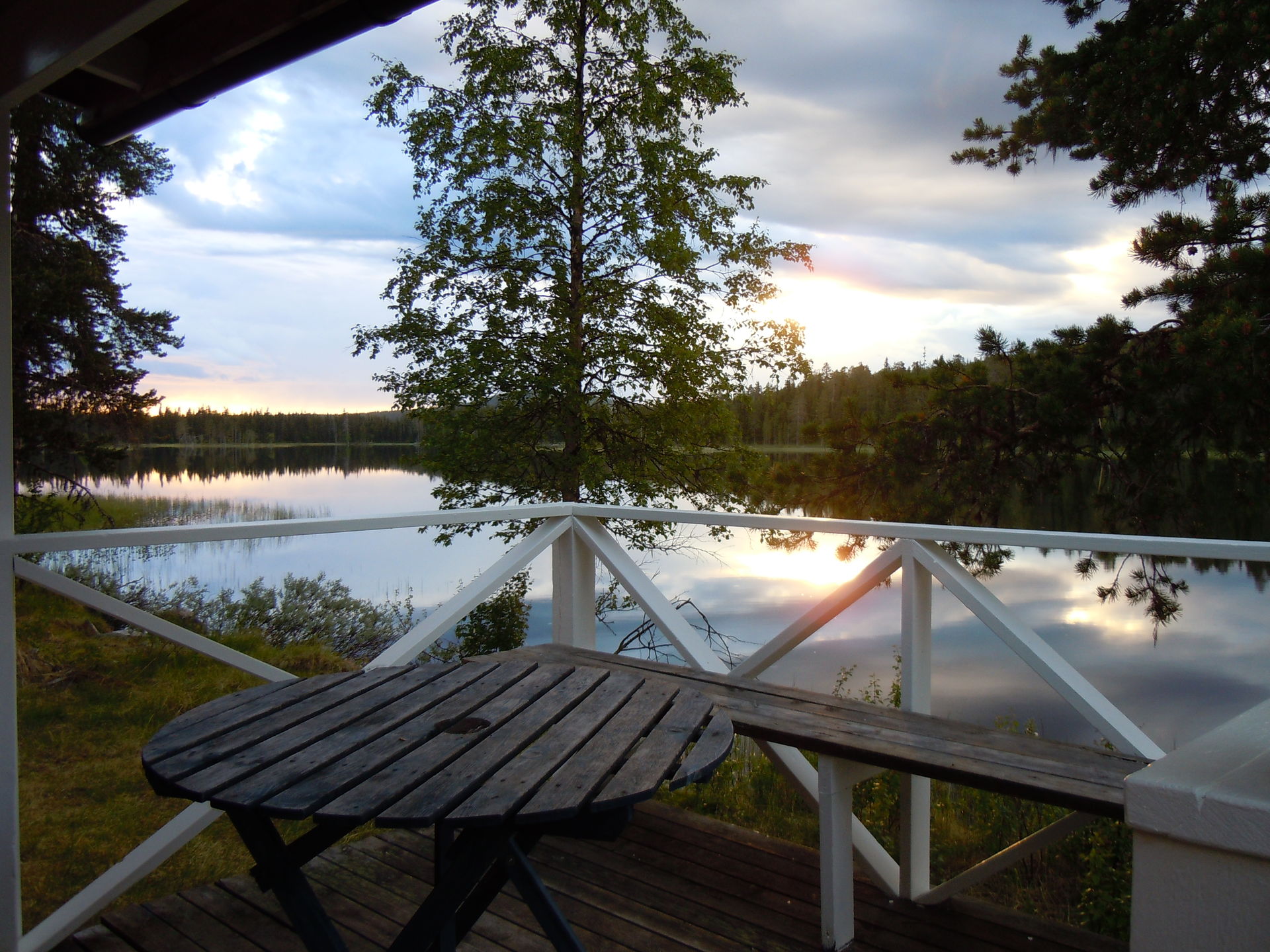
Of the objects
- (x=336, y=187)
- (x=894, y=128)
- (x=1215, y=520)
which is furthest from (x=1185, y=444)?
(x=336, y=187)

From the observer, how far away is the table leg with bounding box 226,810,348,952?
118 cm

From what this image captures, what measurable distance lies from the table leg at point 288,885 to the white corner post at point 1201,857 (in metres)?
1.08

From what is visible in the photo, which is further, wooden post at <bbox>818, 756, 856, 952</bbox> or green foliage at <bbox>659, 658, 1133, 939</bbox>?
green foliage at <bbox>659, 658, 1133, 939</bbox>

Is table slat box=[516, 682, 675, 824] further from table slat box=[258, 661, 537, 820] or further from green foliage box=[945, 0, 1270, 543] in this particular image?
green foliage box=[945, 0, 1270, 543]

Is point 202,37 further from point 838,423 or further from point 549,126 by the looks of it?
point 549,126

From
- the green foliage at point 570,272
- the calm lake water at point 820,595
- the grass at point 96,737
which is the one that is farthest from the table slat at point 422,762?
the green foliage at point 570,272

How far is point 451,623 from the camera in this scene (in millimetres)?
2621

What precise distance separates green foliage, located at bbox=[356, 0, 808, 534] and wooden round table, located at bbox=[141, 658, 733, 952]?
6843mm

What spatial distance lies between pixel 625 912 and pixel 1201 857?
1.84 metres

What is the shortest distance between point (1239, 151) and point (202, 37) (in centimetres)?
655

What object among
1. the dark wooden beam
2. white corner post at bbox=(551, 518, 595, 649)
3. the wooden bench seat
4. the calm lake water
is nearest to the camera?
the dark wooden beam

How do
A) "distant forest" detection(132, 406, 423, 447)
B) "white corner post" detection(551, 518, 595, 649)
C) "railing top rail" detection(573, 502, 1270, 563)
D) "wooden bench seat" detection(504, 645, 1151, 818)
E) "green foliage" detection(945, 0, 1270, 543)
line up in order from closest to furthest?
"wooden bench seat" detection(504, 645, 1151, 818), "railing top rail" detection(573, 502, 1270, 563), "white corner post" detection(551, 518, 595, 649), "green foliage" detection(945, 0, 1270, 543), "distant forest" detection(132, 406, 423, 447)

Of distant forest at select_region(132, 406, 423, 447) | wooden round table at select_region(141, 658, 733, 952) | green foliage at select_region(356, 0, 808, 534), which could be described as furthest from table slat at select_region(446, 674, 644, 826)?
distant forest at select_region(132, 406, 423, 447)

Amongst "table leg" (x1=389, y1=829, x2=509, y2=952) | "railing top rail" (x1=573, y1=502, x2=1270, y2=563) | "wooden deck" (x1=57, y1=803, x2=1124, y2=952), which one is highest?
"railing top rail" (x1=573, y1=502, x2=1270, y2=563)
